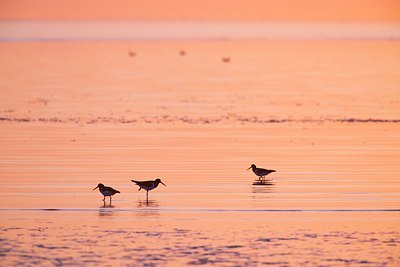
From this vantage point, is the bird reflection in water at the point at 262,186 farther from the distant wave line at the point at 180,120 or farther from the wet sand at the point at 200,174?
the distant wave line at the point at 180,120

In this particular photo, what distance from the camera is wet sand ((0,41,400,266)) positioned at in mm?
16438

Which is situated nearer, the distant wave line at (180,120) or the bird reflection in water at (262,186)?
the bird reflection in water at (262,186)

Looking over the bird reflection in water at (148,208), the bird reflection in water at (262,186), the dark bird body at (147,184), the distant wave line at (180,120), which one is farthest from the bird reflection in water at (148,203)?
the distant wave line at (180,120)

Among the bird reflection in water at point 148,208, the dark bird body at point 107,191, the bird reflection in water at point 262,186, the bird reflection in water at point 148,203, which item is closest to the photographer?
the bird reflection in water at point 148,208

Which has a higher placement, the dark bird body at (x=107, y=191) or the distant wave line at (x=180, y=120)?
the distant wave line at (x=180, y=120)

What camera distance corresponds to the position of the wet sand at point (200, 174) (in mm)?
16438

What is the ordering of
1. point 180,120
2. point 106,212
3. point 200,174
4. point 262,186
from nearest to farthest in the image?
1. point 106,212
2. point 262,186
3. point 200,174
4. point 180,120

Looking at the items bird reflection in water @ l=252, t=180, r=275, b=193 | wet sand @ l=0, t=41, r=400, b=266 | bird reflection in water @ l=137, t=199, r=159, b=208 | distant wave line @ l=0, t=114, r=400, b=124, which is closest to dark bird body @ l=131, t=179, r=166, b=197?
wet sand @ l=0, t=41, r=400, b=266

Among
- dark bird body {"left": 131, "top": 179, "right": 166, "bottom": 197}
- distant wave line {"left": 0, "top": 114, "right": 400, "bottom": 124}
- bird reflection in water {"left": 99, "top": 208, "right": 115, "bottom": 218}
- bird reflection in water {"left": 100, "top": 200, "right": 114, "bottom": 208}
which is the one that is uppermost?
distant wave line {"left": 0, "top": 114, "right": 400, "bottom": 124}

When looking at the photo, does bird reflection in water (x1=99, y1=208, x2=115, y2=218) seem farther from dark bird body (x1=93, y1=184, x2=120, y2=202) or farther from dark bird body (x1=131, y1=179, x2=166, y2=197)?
dark bird body (x1=131, y1=179, x2=166, y2=197)

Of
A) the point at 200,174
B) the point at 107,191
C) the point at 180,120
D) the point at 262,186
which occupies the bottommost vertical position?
the point at 107,191

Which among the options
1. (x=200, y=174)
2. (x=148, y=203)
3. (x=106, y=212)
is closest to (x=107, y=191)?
(x=148, y=203)

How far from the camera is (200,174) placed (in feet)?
79.1

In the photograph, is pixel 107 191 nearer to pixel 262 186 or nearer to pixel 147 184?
pixel 147 184
